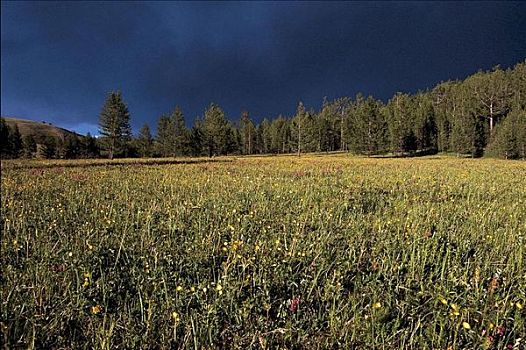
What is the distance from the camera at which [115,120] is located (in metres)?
39.3

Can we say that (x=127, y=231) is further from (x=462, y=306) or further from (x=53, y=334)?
(x=462, y=306)

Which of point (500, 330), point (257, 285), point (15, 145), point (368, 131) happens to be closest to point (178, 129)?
point (15, 145)

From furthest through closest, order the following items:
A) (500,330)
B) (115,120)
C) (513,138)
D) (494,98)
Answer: (494,98) < (513,138) < (115,120) < (500,330)

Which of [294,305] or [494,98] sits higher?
[494,98]

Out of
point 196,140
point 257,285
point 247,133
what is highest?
point 247,133

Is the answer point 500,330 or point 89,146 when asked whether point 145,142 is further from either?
point 500,330

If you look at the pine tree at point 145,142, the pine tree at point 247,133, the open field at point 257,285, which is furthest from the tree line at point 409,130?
the open field at point 257,285

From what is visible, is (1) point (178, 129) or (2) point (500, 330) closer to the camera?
(2) point (500, 330)

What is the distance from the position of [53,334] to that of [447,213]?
781cm

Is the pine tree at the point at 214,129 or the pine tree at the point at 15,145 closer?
the pine tree at the point at 15,145

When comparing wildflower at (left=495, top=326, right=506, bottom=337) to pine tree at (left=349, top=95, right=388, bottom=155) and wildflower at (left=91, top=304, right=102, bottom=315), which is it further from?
pine tree at (left=349, top=95, right=388, bottom=155)

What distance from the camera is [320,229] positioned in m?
5.91

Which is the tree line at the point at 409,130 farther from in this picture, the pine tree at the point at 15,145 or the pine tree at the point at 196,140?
the pine tree at the point at 15,145

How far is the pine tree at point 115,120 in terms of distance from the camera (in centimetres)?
3616
